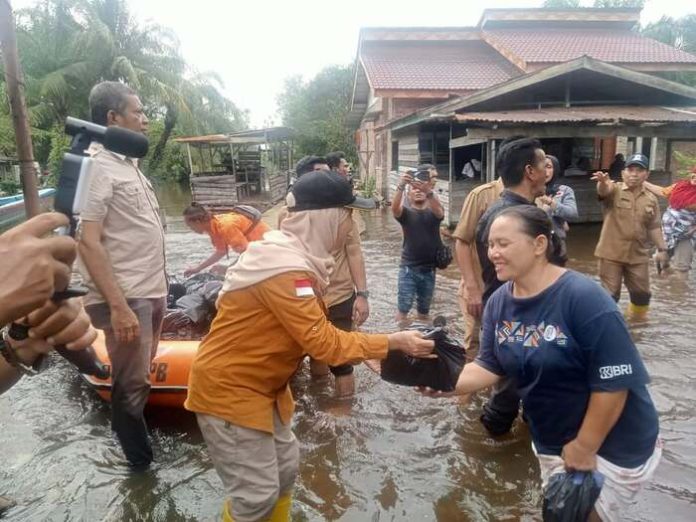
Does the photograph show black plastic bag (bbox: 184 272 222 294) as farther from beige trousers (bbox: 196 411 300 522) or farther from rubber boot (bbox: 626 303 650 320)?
rubber boot (bbox: 626 303 650 320)

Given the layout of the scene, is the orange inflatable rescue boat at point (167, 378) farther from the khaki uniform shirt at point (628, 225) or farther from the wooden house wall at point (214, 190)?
the wooden house wall at point (214, 190)

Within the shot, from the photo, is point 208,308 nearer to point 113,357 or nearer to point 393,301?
point 113,357

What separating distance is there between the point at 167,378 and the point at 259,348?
2.22 meters

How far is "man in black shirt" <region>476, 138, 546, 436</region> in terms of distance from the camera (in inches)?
134

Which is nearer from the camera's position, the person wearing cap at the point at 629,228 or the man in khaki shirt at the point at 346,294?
the man in khaki shirt at the point at 346,294

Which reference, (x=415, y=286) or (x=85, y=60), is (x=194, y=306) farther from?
(x=85, y=60)

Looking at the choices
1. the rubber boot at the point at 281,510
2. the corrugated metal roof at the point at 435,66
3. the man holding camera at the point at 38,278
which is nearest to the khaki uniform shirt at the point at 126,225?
the rubber boot at the point at 281,510

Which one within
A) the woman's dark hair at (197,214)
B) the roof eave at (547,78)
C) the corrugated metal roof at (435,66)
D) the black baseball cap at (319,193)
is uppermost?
the corrugated metal roof at (435,66)

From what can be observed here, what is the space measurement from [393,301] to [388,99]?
12290mm

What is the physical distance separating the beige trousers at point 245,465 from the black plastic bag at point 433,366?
62 cm

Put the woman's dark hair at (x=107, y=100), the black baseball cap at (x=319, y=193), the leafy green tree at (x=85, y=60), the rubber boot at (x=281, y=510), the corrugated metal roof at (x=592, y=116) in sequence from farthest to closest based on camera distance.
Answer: the leafy green tree at (x=85, y=60) < the corrugated metal roof at (x=592, y=116) < the woman's dark hair at (x=107, y=100) < the rubber boot at (x=281, y=510) < the black baseball cap at (x=319, y=193)

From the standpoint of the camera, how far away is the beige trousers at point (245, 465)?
2.16 m

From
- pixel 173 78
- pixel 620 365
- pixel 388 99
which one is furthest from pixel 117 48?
pixel 620 365

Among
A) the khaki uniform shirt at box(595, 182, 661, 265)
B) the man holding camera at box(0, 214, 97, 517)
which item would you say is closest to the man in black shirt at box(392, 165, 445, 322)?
the khaki uniform shirt at box(595, 182, 661, 265)
